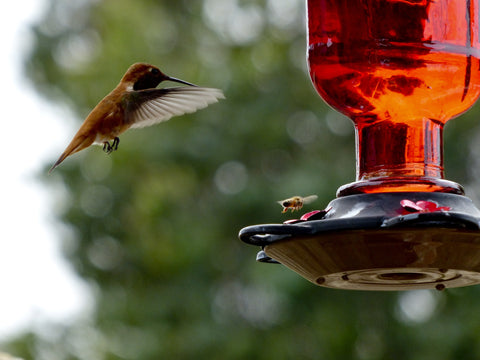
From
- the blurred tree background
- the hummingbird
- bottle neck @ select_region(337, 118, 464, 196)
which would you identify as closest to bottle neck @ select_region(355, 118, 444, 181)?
bottle neck @ select_region(337, 118, 464, 196)

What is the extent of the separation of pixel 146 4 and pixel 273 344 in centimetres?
639

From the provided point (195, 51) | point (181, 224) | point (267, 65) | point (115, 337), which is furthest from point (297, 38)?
point (115, 337)

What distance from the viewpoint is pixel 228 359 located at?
35.0ft

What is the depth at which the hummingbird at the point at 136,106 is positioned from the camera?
4.02m

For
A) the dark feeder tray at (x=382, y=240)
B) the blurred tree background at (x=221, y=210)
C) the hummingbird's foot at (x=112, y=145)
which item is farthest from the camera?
the blurred tree background at (x=221, y=210)

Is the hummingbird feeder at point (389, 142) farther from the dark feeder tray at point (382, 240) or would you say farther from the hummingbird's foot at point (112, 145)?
the hummingbird's foot at point (112, 145)

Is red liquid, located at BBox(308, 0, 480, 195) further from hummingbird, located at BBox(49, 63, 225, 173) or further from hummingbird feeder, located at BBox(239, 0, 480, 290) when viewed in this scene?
A: hummingbird, located at BBox(49, 63, 225, 173)

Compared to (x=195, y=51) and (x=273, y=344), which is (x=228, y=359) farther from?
(x=195, y=51)

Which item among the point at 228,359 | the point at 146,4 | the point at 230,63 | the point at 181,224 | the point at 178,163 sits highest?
the point at 146,4

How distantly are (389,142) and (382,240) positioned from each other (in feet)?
1.86

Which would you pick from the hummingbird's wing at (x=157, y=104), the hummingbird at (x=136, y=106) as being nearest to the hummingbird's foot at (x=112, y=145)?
the hummingbird at (x=136, y=106)

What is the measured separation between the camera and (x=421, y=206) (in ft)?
8.18

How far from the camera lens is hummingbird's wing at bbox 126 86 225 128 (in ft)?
13.2

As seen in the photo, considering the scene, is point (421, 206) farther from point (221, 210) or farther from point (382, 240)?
point (221, 210)
